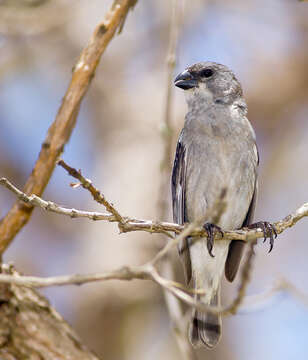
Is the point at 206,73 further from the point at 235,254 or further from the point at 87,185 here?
the point at 87,185

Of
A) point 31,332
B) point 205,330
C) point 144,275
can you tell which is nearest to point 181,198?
point 205,330

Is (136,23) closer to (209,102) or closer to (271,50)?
(271,50)

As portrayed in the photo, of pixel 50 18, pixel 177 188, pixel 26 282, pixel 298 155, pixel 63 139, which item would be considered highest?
pixel 298 155

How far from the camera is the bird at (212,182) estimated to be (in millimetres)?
4605

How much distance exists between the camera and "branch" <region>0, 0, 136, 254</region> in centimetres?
404

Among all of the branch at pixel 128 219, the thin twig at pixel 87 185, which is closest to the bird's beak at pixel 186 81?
the branch at pixel 128 219

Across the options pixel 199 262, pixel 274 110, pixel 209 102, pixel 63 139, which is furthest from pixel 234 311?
pixel 274 110

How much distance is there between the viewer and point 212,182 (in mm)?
4602

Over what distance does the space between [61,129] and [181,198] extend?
121 cm

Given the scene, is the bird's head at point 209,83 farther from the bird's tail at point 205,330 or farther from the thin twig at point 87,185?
the thin twig at point 87,185

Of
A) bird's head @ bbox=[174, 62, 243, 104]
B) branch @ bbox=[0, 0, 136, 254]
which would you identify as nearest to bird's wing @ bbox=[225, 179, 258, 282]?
bird's head @ bbox=[174, 62, 243, 104]

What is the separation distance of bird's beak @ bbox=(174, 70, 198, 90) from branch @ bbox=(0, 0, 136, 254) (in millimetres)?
1115

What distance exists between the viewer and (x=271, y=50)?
8672mm

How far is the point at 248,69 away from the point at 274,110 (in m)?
0.69
